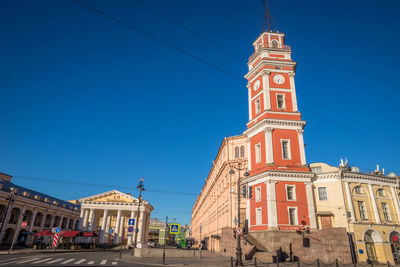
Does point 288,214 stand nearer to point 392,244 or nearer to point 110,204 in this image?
point 392,244

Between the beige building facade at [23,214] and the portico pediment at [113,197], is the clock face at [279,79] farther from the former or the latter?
the portico pediment at [113,197]

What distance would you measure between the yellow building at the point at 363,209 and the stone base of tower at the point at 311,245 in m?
4.64

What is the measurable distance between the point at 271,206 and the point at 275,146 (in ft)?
24.6

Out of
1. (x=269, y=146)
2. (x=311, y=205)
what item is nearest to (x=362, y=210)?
(x=311, y=205)

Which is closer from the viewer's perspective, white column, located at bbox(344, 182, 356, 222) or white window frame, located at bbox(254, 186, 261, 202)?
white column, located at bbox(344, 182, 356, 222)

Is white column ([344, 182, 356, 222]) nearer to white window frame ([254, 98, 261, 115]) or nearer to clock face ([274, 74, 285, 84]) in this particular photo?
white window frame ([254, 98, 261, 115])

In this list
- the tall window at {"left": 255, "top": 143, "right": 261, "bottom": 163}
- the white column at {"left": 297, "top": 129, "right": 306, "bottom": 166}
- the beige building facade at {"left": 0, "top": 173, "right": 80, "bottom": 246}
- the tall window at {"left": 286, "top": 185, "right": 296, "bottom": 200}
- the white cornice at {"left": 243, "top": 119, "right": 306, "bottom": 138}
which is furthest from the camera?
the beige building facade at {"left": 0, "top": 173, "right": 80, "bottom": 246}

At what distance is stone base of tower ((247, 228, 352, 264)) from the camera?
75.4ft

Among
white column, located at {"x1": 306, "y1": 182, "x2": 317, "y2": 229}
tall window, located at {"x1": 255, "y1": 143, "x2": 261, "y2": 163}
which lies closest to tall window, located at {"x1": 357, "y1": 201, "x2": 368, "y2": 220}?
white column, located at {"x1": 306, "y1": 182, "x2": 317, "y2": 229}

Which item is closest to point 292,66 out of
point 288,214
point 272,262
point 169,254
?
point 288,214

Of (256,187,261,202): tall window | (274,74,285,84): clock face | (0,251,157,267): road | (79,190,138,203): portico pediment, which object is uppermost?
(274,74,285,84): clock face

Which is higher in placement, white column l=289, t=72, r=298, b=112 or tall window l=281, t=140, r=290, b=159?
white column l=289, t=72, r=298, b=112

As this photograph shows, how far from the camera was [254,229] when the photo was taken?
29.2m

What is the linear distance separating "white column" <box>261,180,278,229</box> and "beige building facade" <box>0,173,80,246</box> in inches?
1841
